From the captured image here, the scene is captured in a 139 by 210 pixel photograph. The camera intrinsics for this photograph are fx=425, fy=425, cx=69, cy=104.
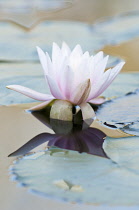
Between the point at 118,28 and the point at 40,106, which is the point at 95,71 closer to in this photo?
the point at 40,106

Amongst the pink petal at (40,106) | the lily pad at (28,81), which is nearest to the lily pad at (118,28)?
the lily pad at (28,81)

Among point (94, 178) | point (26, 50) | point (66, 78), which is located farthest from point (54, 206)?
point (26, 50)

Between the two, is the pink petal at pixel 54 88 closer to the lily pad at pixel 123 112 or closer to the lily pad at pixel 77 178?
the lily pad at pixel 123 112

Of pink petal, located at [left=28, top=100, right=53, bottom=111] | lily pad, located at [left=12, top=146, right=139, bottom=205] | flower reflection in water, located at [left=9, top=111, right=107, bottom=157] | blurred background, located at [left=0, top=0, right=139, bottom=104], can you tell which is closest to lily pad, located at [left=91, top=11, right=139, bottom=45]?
blurred background, located at [left=0, top=0, right=139, bottom=104]

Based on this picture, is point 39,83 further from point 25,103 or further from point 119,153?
point 119,153

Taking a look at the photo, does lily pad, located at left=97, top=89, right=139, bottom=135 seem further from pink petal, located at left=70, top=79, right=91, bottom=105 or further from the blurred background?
the blurred background

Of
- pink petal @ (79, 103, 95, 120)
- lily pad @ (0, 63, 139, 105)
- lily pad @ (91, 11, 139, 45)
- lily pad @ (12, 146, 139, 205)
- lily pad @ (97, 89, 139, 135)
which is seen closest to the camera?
lily pad @ (12, 146, 139, 205)

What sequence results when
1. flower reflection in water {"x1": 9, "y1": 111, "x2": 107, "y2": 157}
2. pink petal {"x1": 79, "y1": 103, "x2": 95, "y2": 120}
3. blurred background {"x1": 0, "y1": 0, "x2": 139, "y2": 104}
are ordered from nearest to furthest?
flower reflection in water {"x1": 9, "y1": 111, "x2": 107, "y2": 157}, pink petal {"x1": 79, "y1": 103, "x2": 95, "y2": 120}, blurred background {"x1": 0, "y1": 0, "x2": 139, "y2": 104}

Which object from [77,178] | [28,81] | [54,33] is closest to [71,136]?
[77,178]
